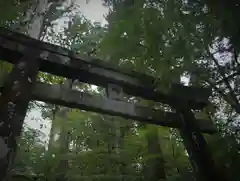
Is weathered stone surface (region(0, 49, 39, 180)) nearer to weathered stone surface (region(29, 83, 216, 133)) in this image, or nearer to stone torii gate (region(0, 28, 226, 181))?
stone torii gate (region(0, 28, 226, 181))

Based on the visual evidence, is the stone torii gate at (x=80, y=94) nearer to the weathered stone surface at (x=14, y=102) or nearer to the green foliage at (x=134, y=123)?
the weathered stone surface at (x=14, y=102)

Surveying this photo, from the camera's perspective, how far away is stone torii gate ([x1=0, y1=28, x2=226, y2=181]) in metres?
2.07

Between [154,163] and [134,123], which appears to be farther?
[134,123]

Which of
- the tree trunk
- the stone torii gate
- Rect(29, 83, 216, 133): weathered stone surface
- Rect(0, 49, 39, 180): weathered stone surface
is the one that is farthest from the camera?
the tree trunk

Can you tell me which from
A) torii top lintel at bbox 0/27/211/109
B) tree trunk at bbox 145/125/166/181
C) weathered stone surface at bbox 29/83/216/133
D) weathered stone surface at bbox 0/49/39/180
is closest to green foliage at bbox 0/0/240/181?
tree trunk at bbox 145/125/166/181

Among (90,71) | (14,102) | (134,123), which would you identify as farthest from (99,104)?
(134,123)

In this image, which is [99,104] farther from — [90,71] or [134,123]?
[134,123]

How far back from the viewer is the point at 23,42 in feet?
7.75

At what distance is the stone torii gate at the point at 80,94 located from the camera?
2074 mm

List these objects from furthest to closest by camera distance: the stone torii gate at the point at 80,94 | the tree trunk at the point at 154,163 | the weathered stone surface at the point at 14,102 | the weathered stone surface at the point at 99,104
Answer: the tree trunk at the point at 154,163, the weathered stone surface at the point at 99,104, the stone torii gate at the point at 80,94, the weathered stone surface at the point at 14,102

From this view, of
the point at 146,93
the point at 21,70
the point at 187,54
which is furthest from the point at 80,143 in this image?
the point at 187,54

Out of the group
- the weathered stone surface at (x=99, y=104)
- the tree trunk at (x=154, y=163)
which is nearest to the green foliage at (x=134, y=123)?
the tree trunk at (x=154, y=163)

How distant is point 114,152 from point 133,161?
1.35ft

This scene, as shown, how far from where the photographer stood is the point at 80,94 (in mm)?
2498
